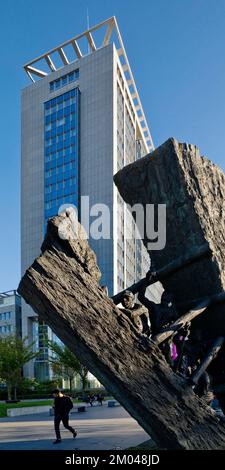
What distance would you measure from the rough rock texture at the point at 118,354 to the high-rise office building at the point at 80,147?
175 ft

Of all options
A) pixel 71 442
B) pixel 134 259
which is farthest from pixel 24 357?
pixel 134 259

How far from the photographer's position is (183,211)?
6.05 m

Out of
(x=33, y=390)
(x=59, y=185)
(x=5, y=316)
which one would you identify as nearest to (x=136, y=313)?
(x=33, y=390)

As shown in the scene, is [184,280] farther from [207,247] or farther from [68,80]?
[68,80]

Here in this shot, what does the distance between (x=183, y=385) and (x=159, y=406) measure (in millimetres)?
417

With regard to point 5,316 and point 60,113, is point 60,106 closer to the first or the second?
point 60,113

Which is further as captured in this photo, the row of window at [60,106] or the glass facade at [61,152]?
the row of window at [60,106]

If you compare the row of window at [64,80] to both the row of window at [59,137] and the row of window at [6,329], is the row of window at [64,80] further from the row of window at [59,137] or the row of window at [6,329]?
the row of window at [6,329]

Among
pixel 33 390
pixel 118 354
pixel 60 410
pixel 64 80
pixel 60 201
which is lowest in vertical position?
pixel 33 390

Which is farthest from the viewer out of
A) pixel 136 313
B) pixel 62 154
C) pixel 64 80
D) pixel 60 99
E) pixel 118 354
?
pixel 64 80

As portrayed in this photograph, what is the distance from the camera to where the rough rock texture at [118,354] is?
443 cm

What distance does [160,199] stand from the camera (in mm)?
6156

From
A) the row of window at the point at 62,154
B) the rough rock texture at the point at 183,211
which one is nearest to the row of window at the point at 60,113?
the row of window at the point at 62,154

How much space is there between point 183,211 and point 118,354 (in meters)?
2.33
